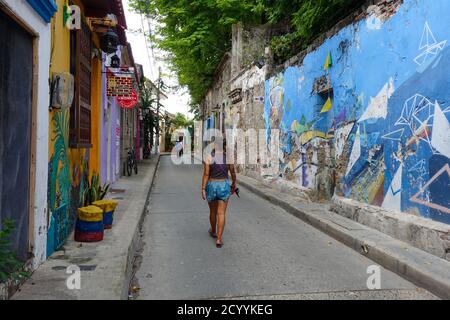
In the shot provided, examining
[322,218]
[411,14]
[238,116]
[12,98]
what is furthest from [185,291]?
[238,116]

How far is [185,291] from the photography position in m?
4.62

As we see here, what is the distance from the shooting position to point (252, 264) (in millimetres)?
5672

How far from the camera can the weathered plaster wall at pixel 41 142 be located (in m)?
4.47

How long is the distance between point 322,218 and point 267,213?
1.80 m

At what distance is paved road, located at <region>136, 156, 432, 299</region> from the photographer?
4.64 metres

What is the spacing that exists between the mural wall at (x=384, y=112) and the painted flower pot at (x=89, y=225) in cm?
448

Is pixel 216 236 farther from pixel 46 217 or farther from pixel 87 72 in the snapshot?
pixel 87 72

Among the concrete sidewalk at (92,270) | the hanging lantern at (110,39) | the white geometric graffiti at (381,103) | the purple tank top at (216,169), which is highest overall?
the hanging lantern at (110,39)

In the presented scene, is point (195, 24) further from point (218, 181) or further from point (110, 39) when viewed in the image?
point (218, 181)

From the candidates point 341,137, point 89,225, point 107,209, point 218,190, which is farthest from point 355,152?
point 89,225

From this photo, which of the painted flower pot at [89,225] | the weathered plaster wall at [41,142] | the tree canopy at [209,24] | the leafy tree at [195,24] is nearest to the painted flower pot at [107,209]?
the painted flower pot at [89,225]

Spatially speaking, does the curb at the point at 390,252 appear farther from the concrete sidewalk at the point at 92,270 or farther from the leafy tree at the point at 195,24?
the leafy tree at the point at 195,24

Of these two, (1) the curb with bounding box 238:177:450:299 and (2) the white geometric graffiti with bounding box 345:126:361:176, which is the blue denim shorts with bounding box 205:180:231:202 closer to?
(1) the curb with bounding box 238:177:450:299

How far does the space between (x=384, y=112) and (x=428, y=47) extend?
4.61 feet
